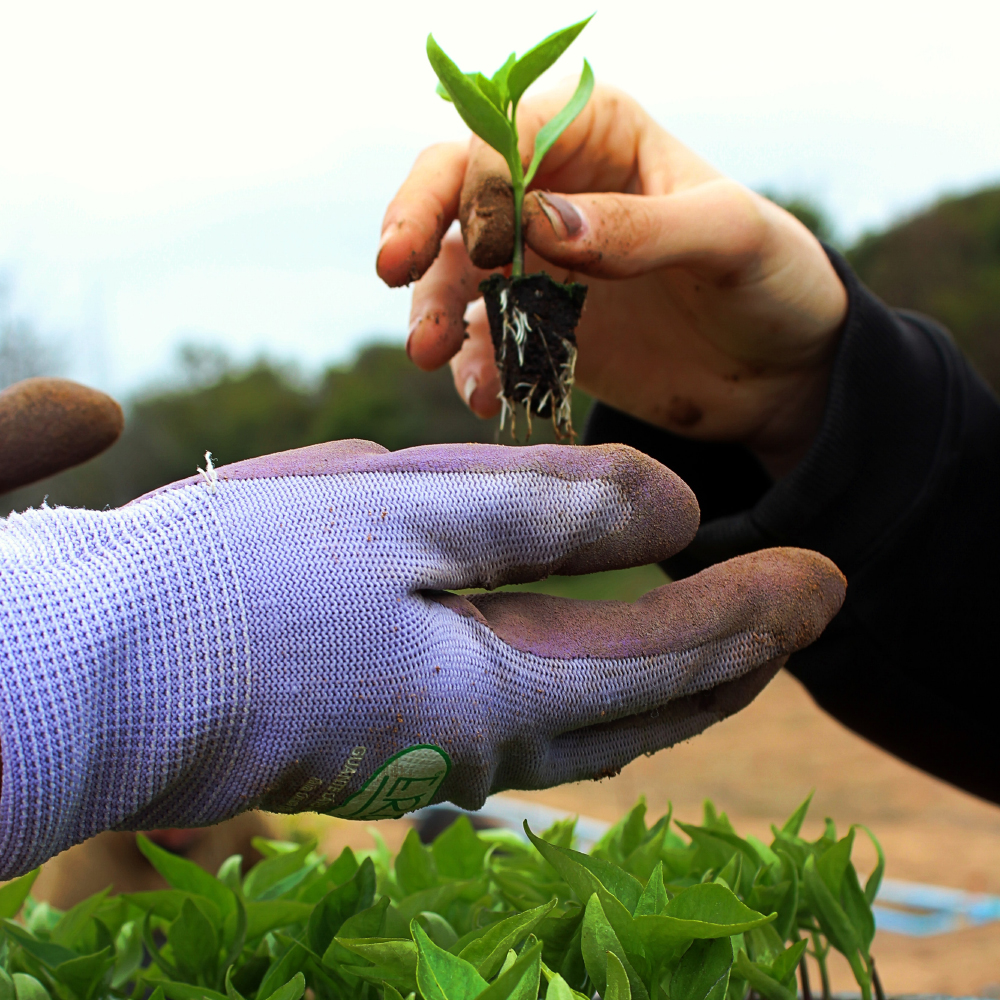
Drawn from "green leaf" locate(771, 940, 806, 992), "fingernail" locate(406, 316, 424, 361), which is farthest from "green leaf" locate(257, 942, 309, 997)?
"fingernail" locate(406, 316, 424, 361)

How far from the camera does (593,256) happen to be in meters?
1.12

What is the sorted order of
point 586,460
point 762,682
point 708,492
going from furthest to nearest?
point 708,492, point 762,682, point 586,460

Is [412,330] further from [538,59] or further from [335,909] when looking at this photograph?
[335,909]

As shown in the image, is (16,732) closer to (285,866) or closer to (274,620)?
(274,620)

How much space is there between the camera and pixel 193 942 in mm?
874

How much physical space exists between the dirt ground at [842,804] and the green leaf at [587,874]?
11.7 ft

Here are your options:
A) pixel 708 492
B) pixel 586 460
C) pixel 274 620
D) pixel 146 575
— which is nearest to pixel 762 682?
pixel 586 460

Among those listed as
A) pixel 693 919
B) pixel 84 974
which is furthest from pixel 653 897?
pixel 84 974

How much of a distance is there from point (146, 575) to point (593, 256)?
2.37 feet

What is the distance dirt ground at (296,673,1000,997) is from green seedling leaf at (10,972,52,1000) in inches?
145

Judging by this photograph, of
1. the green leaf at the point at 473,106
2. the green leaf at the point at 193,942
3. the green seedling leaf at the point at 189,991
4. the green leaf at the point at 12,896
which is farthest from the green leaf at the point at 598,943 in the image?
the green leaf at the point at 473,106

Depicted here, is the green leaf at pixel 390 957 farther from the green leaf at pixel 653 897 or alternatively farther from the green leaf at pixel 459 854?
the green leaf at pixel 459 854

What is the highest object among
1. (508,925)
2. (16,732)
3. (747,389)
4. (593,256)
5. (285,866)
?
(593,256)

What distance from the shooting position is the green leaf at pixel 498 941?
63cm
